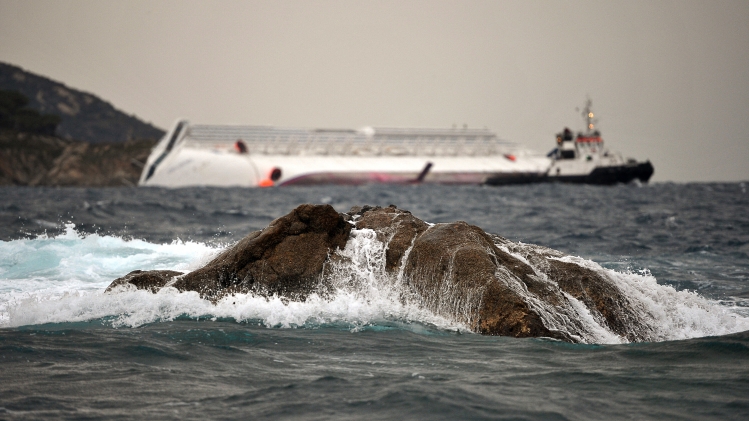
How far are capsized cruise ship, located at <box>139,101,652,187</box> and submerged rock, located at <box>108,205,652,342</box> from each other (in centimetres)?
6537

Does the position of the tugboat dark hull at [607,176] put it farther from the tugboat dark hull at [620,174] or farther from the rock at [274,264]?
the rock at [274,264]

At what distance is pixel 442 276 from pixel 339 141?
84788 millimetres

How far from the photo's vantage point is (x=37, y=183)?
104375mm

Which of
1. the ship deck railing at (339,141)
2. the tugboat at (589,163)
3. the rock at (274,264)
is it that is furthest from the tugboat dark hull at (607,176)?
the rock at (274,264)

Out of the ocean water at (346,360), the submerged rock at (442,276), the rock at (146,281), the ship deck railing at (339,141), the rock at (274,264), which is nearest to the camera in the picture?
the ocean water at (346,360)

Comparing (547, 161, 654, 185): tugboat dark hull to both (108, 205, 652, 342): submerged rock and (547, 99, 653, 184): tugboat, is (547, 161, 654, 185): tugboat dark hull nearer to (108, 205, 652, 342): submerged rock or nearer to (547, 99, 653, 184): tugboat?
(547, 99, 653, 184): tugboat

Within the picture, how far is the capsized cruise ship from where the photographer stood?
74812mm

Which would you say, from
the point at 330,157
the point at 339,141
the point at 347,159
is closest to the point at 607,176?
the point at 347,159

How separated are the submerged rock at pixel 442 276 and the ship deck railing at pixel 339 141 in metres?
74.8

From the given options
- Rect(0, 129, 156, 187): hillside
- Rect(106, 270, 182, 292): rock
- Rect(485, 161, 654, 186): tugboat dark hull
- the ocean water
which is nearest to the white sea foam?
the ocean water

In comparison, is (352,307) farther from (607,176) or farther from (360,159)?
(360,159)

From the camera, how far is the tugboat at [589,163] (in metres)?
75.7

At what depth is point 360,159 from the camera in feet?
277

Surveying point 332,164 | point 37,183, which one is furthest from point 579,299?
point 37,183
